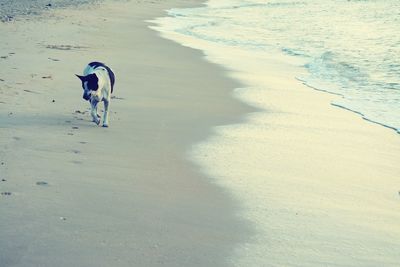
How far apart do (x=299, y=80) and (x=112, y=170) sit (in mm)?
8402

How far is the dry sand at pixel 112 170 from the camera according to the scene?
4629 millimetres

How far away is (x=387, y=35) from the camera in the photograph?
2377 centimetres

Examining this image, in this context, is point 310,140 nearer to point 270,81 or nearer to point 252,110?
point 252,110

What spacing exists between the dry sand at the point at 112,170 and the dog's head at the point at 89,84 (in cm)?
31

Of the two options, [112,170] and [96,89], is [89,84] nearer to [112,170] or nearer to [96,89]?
[96,89]

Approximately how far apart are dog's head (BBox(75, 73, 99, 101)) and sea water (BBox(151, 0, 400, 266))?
1.55 metres

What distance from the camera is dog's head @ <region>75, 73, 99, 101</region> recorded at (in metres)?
8.72

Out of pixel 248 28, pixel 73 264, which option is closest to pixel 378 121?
pixel 73 264

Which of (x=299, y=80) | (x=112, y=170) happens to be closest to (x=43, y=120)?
(x=112, y=170)

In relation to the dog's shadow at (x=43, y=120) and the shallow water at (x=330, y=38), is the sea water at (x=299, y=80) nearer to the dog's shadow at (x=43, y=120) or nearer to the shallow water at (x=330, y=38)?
the shallow water at (x=330, y=38)

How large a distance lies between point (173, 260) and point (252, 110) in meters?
5.99

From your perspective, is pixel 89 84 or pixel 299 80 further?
pixel 299 80

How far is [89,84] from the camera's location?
874 cm

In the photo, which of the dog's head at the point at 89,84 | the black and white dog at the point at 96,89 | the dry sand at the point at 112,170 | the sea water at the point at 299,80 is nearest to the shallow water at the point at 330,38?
the sea water at the point at 299,80
